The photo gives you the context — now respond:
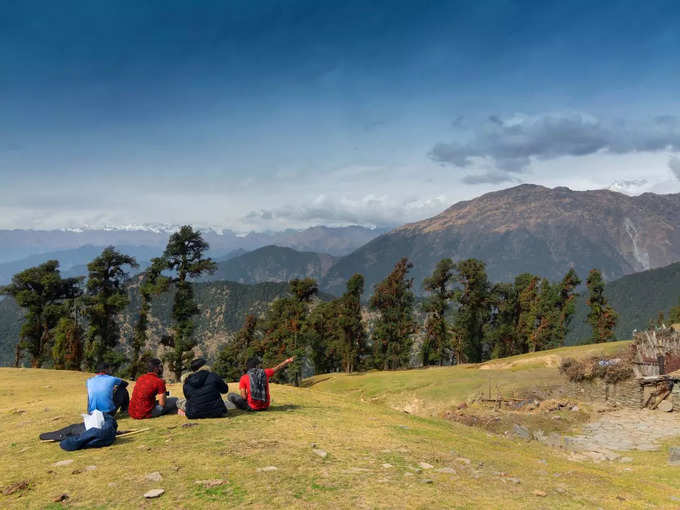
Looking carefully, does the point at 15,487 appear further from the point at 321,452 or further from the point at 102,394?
the point at 321,452

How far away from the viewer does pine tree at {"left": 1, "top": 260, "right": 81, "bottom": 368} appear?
48.2m

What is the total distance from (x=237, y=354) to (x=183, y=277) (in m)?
26.0

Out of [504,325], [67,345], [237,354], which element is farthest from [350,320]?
[67,345]

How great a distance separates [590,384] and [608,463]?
14.9 metres

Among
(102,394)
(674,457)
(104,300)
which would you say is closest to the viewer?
(102,394)

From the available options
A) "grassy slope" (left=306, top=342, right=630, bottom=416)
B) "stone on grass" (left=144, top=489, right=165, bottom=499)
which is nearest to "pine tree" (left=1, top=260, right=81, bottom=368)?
"grassy slope" (left=306, top=342, right=630, bottom=416)

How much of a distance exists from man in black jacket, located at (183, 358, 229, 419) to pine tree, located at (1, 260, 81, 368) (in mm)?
44797

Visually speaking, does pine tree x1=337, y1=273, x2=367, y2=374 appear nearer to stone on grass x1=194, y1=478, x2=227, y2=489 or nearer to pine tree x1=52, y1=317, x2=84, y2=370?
pine tree x1=52, y1=317, x2=84, y2=370

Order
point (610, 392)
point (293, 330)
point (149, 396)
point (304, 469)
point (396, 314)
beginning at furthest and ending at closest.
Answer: point (396, 314)
point (293, 330)
point (610, 392)
point (149, 396)
point (304, 469)

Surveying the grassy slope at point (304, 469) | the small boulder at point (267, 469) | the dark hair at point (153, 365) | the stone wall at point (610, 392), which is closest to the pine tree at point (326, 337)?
the stone wall at point (610, 392)

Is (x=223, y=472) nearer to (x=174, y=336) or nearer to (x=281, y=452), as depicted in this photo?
(x=281, y=452)

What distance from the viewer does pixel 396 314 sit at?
66000 millimetres

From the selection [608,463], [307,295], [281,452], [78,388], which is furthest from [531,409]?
[307,295]

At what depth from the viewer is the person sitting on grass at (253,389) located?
14672 millimetres
